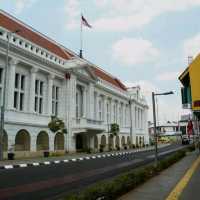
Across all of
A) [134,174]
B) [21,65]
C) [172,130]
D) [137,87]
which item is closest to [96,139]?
[21,65]

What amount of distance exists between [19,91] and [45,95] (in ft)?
16.6

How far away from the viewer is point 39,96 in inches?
1463

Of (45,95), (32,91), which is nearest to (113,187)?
(32,91)

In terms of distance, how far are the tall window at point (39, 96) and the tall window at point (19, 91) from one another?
2.40 meters

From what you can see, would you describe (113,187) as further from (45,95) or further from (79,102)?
(79,102)

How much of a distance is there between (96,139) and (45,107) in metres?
15.3

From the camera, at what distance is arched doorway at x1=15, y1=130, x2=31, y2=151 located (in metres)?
33.1

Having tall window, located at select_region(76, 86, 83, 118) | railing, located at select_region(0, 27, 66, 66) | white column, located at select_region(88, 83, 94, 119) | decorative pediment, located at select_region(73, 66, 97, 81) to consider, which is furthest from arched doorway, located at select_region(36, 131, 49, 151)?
white column, located at select_region(88, 83, 94, 119)

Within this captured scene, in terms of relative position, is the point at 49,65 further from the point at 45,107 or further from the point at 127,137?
the point at 127,137

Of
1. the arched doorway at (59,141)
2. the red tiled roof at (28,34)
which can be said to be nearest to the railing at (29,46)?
the red tiled roof at (28,34)

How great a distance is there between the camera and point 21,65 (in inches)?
1339

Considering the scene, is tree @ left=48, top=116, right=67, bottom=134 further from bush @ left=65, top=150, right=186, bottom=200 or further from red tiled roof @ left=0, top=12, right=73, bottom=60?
bush @ left=65, top=150, right=186, bottom=200

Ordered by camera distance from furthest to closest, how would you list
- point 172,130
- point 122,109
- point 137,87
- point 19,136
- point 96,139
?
point 172,130 < point 137,87 < point 122,109 < point 96,139 < point 19,136

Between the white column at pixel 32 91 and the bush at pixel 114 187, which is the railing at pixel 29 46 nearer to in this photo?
the white column at pixel 32 91
